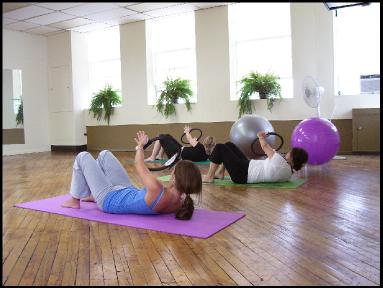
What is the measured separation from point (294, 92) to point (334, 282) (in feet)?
18.2

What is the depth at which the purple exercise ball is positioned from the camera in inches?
177

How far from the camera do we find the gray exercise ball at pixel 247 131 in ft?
17.2

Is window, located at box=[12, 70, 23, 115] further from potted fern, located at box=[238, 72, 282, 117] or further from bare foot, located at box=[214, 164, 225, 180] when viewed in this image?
bare foot, located at box=[214, 164, 225, 180]

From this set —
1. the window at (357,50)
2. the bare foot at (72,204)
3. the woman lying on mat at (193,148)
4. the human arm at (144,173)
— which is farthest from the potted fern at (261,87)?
the human arm at (144,173)

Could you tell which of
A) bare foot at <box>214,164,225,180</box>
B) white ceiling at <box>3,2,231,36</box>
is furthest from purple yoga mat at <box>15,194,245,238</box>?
white ceiling at <box>3,2,231,36</box>

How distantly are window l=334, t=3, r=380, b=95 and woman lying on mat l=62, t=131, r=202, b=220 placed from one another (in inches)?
186

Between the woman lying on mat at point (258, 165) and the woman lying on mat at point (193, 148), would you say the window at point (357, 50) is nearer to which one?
the woman lying on mat at point (193, 148)

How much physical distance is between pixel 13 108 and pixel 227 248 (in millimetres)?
7881

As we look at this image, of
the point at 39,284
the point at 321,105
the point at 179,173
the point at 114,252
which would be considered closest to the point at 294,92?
the point at 321,105

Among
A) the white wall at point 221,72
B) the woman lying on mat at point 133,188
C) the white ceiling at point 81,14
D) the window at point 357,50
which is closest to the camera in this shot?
the woman lying on mat at point 133,188

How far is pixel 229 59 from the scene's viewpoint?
7.32 metres

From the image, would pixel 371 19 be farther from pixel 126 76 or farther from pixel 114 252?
pixel 114 252

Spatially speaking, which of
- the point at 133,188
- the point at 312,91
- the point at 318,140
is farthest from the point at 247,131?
the point at 133,188

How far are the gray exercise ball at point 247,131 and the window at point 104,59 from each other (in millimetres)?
4315
